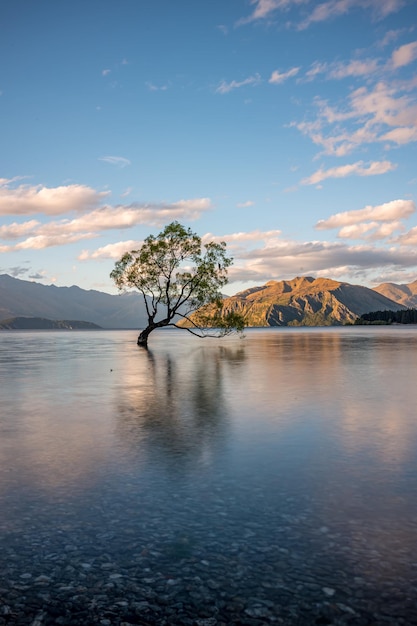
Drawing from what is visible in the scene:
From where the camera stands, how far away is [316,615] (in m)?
7.02

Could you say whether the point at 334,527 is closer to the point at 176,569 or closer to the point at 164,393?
the point at 176,569

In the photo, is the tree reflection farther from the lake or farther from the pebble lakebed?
the pebble lakebed

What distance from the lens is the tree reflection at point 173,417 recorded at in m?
16.4

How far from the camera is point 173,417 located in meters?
22.7

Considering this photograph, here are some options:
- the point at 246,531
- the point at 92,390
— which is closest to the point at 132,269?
the point at 92,390

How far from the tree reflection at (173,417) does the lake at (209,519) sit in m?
0.13

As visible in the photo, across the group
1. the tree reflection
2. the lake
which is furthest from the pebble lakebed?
the tree reflection

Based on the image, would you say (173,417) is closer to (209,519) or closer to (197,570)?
(209,519)

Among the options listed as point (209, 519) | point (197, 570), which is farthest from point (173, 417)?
point (197, 570)

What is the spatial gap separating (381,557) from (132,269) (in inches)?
3047

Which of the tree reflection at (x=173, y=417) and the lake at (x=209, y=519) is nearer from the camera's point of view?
the lake at (x=209, y=519)

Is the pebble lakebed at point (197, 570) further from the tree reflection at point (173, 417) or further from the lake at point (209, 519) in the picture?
the tree reflection at point (173, 417)

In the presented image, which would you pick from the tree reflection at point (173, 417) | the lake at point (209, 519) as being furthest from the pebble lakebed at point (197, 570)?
the tree reflection at point (173, 417)

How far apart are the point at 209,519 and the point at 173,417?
12.5m
